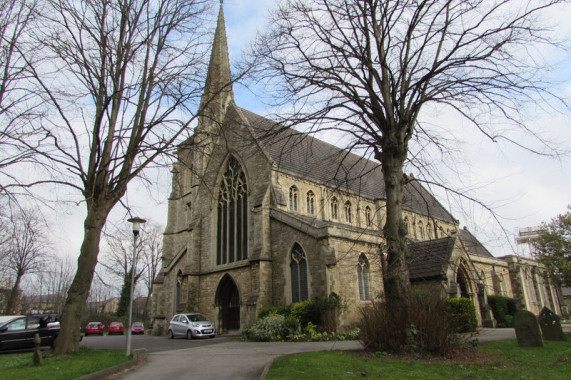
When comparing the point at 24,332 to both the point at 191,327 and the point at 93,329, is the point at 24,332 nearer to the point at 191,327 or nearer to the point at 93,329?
the point at 191,327

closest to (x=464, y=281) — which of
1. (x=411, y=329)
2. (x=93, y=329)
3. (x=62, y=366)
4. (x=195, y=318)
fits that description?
(x=195, y=318)

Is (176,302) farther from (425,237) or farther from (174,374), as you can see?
(425,237)

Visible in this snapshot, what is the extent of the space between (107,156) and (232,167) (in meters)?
13.3

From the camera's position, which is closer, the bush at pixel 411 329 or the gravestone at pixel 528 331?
the bush at pixel 411 329

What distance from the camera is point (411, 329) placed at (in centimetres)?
873

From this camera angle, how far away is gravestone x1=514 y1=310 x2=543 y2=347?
37.1ft

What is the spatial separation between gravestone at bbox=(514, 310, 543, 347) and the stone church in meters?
4.29

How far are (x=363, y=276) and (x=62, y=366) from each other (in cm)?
1451

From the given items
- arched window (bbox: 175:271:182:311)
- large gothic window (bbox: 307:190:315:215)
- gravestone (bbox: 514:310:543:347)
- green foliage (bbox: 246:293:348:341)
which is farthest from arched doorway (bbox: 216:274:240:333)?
gravestone (bbox: 514:310:543:347)

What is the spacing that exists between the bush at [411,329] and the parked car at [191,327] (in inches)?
491

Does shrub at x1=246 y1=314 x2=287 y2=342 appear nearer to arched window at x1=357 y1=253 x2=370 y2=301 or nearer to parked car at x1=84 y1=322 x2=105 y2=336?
arched window at x1=357 y1=253 x2=370 y2=301

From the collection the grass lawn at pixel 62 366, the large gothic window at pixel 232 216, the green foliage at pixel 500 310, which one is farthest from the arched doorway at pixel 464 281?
the grass lawn at pixel 62 366

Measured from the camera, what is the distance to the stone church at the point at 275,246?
18859 millimetres

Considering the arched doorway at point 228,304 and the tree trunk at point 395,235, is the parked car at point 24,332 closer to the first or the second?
the arched doorway at point 228,304
